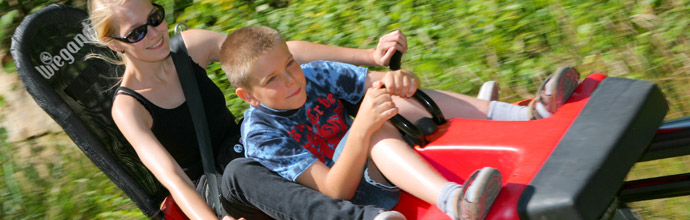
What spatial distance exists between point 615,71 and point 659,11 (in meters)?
0.43

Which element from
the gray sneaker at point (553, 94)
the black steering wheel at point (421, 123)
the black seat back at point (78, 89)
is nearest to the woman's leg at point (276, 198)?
the black steering wheel at point (421, 123)

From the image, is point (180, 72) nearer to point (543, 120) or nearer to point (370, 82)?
point (370, 82)

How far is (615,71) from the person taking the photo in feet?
10.5

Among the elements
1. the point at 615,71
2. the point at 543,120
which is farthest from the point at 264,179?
the point at 615,71

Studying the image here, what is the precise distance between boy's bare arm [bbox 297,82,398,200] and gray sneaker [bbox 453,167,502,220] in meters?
0.29

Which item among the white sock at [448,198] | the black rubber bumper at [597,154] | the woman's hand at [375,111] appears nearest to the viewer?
the black rubber bumper at [597,154]

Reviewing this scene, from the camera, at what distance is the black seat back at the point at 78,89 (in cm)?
227

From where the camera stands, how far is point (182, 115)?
249 centimetres

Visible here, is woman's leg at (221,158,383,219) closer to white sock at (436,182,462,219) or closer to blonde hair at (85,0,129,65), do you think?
white sock at (436,182,462,219)

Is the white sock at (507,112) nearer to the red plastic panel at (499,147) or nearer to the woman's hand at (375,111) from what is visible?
the red plastic panel at (499,147)

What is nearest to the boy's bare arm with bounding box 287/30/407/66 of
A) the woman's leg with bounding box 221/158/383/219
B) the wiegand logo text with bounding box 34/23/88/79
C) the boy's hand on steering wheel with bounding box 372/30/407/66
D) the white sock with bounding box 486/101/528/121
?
the boy's hand on steering wheel with bounding box 372/30/407/66

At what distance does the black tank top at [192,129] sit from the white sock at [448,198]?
0.83 m

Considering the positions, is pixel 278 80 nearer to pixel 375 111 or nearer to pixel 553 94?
pixel 375 111

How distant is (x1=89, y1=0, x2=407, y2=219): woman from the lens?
80.1 inches
